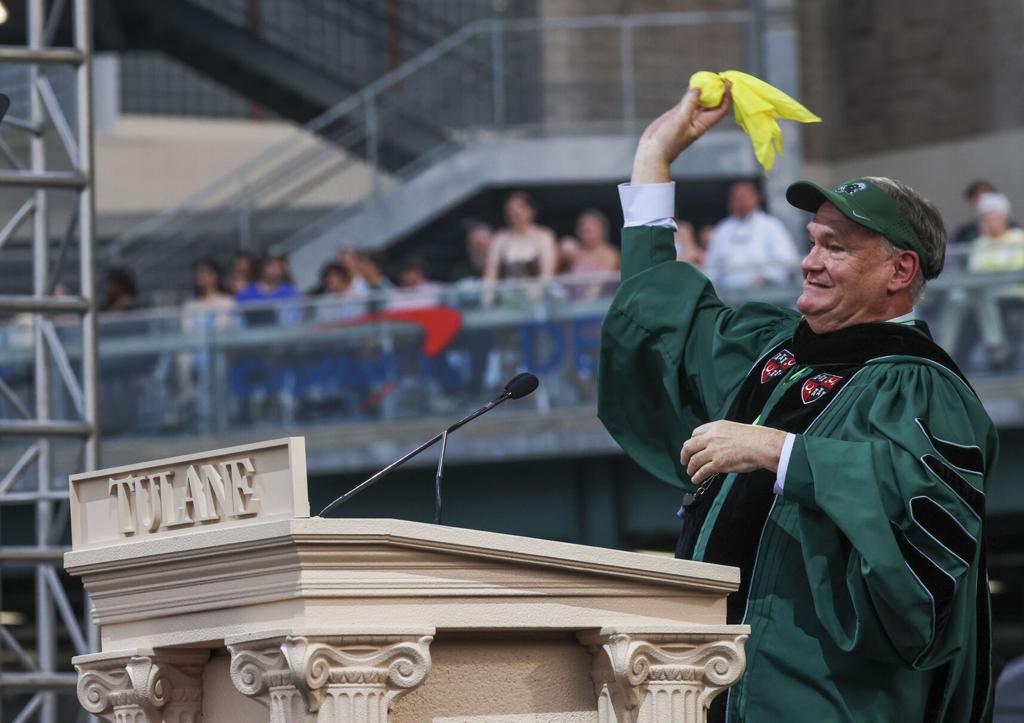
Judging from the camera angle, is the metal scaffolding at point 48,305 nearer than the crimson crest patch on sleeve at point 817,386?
No

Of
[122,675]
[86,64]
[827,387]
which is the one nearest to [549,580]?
[122,675]

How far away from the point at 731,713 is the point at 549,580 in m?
0.77

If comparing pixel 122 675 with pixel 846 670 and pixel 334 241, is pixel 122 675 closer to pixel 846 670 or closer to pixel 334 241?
pixel 846 670

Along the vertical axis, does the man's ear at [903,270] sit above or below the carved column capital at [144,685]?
above

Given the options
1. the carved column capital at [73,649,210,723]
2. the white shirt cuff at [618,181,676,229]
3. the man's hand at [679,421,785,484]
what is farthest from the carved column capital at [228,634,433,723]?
the white shirt cuff at [618,181,676,229]

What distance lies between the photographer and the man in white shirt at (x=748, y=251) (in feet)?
44.1

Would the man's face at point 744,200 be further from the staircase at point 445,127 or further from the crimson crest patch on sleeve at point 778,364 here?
the crimson crest patch on sleeve at point 778,364

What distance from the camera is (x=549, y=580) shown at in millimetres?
3348

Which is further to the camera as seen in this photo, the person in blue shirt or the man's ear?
the person in blue shirt

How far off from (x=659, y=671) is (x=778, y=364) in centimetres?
112

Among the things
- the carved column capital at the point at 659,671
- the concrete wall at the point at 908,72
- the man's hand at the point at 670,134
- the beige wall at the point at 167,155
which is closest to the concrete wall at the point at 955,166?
the concrete wall at the point at 908,72

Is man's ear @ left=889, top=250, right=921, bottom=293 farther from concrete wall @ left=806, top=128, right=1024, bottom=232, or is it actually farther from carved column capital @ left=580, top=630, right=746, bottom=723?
concrete wall @ left=806, top=128, right=1024, bottom=232

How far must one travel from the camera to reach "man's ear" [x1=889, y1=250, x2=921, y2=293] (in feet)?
13.8

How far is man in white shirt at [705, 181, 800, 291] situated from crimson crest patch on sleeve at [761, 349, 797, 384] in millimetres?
9039
